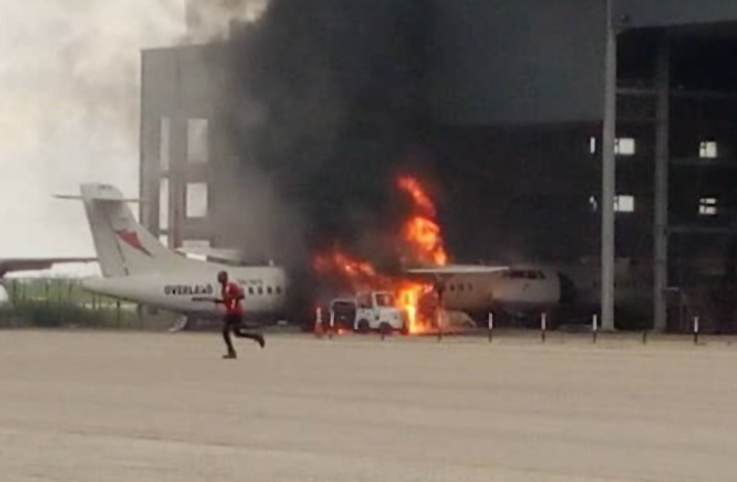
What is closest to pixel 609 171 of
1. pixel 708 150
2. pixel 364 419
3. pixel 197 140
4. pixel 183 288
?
pixel 708 150

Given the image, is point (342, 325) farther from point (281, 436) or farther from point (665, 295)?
point (281, 436)

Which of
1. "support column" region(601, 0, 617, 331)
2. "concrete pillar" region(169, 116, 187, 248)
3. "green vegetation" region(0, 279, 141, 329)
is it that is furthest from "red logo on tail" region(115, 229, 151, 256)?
"support column" region(601, 0, 617, 331)

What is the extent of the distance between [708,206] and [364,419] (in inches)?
2102

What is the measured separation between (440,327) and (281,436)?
44.8m

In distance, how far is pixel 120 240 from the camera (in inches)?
2628

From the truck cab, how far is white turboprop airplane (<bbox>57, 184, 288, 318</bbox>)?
4153 millimetres

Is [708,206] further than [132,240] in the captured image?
Yes

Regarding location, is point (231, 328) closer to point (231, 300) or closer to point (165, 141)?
point (231, 300)

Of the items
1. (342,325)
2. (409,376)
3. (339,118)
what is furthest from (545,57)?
(409,376)

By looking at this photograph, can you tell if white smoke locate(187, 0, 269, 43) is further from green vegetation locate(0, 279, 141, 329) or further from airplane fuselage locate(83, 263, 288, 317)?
green vegetation locate(0, 279, 141, 329)

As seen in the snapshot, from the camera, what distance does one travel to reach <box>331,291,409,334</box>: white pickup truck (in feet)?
206

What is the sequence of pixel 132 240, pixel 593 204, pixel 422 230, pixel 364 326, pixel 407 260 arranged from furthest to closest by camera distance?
pixel 593 204
pixel 422 230
pixel 407 260
pixel 132 240
pixel 364 326

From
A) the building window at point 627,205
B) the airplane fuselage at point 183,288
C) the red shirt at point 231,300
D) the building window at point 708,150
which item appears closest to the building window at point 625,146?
the building window at point 627,205

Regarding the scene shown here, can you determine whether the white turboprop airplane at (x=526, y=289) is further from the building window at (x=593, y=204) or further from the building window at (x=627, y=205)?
the building window at (x=593, y=204)
